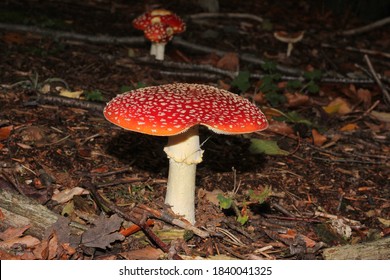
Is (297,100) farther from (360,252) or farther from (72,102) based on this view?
(360,252)

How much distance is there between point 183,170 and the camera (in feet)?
11.6

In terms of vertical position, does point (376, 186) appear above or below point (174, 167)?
below

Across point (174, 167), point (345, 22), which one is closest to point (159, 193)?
point (174, 167)

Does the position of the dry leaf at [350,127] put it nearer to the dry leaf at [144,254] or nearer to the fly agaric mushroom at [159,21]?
the fly agaric mushroom at [159,21]

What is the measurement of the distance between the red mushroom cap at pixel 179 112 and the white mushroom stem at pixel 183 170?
0.31 m

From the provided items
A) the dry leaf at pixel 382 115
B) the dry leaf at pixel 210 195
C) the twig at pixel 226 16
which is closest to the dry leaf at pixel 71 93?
the dry leaf at pixel 210 195

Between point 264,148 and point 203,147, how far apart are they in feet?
1.85

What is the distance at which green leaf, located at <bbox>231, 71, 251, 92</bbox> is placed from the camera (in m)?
5.75

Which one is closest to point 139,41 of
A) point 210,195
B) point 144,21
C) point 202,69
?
point 144,21

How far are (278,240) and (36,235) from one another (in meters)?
1.59

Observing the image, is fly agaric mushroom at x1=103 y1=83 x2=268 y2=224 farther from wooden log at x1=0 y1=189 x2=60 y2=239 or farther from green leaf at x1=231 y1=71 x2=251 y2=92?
green leaf at x1=231 y1=71 x2=251 y2=92

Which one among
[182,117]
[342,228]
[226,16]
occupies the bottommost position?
[226,16]

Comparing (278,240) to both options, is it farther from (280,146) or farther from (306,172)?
(280,146)

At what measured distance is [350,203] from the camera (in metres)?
4.24
